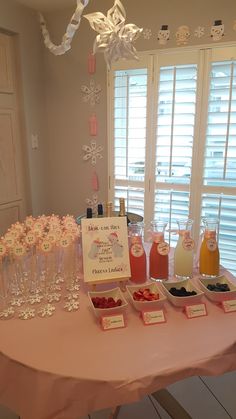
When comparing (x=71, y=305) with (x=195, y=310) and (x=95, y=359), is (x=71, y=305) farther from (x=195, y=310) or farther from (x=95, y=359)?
(x=195, y=310)

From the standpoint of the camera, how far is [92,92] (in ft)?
9.45

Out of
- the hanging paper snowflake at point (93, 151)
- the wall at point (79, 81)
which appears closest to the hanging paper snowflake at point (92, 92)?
the wall at point (79, 81)

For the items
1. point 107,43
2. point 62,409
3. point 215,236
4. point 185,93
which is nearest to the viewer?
point 62,409

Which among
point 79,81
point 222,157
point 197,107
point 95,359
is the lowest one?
point 95,359

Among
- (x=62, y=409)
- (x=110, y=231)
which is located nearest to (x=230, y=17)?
(x=110, y=231)

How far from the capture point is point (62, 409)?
0.86 m

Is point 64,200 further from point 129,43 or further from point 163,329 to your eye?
point 163,329

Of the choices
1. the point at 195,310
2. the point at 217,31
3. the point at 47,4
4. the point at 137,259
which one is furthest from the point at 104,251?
the point at 47,4

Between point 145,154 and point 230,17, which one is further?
point 145,154

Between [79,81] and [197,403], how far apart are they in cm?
262

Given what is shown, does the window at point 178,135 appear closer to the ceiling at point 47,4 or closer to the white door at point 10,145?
the ceiling at point 47,4

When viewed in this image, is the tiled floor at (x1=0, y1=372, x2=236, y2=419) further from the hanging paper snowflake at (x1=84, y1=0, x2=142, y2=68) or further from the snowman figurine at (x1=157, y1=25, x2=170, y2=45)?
the snowman figurine at (x1=157, y1=25, x2=170, y2=45)

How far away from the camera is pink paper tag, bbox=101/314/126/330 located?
105 centimetres

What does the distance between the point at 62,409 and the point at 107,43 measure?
1.46 metres
